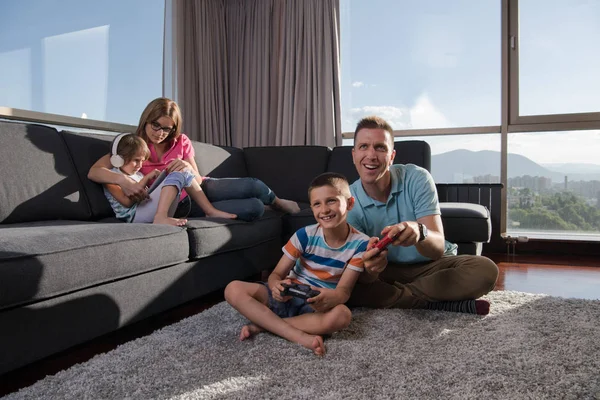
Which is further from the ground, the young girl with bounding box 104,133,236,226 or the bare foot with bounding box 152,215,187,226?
the young girl with bounding box 104,133,236,226

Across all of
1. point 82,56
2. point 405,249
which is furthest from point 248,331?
point 82,56

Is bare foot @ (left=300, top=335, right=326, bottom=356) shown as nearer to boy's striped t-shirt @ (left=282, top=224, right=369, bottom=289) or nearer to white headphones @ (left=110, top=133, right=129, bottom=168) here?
boy's striped t-shirt @ (left=282, top=224, right=369, bottom=289)

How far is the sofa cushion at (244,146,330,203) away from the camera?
10.8 ft

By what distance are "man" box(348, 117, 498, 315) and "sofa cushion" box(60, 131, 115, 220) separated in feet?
3.82

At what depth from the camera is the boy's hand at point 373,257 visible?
1455 millimetres

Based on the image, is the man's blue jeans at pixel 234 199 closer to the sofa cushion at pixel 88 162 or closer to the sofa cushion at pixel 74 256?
the sofa cushion at pixel 88 162

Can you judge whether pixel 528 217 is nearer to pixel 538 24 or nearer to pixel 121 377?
pixel 538 24

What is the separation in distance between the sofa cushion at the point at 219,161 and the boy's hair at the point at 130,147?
2.19 feet

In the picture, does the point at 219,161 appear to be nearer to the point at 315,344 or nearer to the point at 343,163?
the point at 343,163

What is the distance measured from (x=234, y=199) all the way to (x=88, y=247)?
107 centimetres

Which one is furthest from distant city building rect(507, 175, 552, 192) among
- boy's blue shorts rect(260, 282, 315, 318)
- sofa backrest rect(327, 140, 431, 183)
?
boy's blue shorts rect(260, 282, 315, 318)

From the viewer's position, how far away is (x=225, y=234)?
2064 mm

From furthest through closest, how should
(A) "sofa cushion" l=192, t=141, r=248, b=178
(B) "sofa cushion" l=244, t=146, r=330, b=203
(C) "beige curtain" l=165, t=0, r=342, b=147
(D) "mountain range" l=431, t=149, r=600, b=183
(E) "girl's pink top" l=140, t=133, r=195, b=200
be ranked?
1. (C) "beige curtain" l=165, t=0, r=342, b=147
2. (D) "mountain range" l=431, t=149, r=600, b=183
3. (B) "sofa cushion" l=244, t=146, r=330, b=203
4. (A) "sofa cushion" l=192, t=141, r=248, b=178
5. (E) "girl's pink top" l=140, t=133, r=195, b=200

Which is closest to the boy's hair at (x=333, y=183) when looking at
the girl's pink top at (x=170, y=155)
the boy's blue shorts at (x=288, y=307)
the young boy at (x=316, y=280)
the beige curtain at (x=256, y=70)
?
the young boy at (x=316, y=280)
